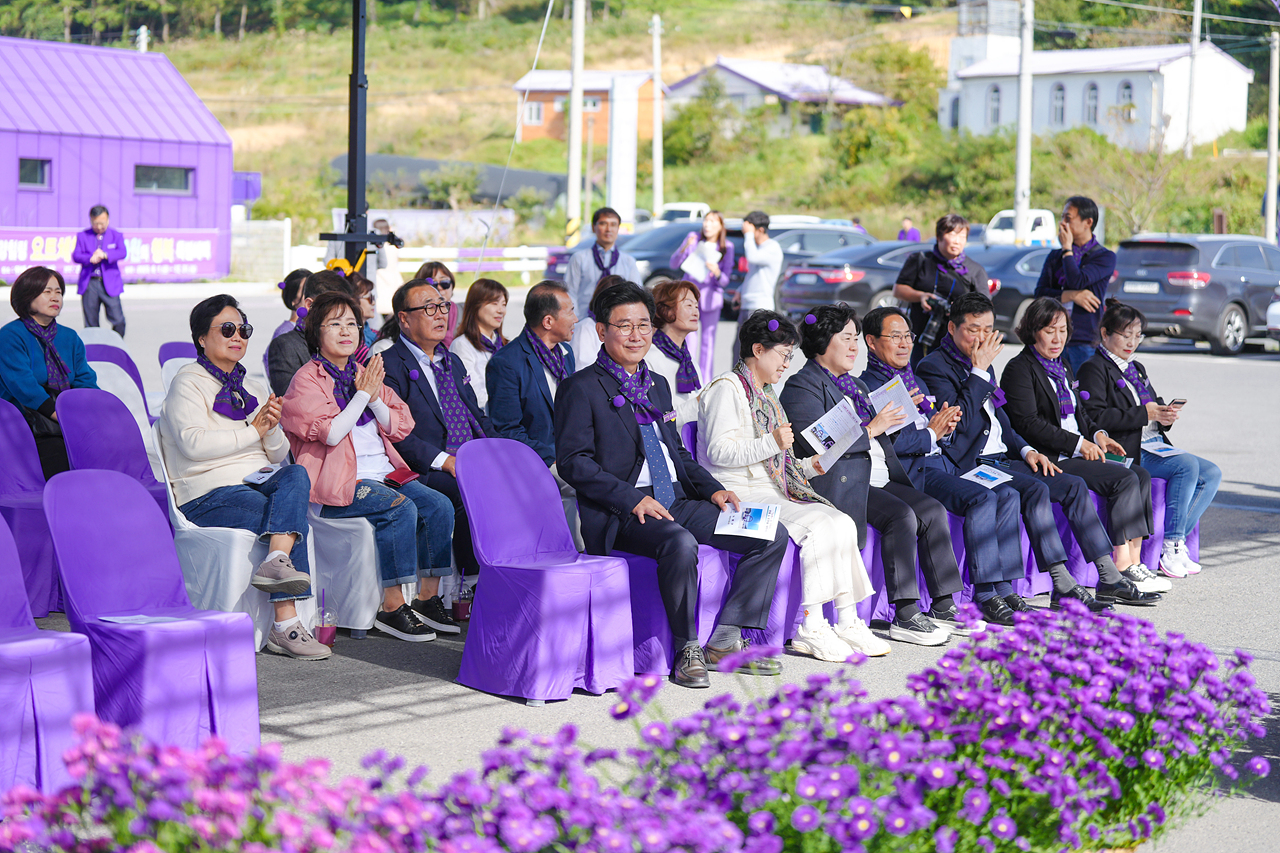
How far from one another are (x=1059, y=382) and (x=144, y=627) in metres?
4.61

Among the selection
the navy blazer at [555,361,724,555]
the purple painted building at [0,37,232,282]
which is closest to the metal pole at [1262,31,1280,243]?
the purple painted building at [0,37,232,282]

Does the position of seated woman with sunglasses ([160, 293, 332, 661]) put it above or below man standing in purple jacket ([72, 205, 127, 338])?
below

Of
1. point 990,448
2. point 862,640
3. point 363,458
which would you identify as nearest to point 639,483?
point 862,640

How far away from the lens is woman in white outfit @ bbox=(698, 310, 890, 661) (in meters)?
5.68

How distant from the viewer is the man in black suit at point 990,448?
6535 millimetres

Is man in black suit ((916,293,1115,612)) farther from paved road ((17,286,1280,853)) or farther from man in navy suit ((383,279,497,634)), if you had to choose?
man in navy suit ((383,279,497,634))

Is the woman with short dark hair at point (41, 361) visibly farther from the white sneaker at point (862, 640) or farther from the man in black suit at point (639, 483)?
the white sneaker at point (862, 640)

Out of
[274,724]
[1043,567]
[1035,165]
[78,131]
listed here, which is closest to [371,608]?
[274,724]

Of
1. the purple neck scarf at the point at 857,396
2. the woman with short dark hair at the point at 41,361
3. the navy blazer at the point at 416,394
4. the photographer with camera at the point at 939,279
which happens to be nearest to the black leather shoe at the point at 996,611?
the purple neck scarf at the point at 857,396

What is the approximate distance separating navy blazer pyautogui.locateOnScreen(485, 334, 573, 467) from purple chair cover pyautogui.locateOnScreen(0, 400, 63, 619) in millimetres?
2028

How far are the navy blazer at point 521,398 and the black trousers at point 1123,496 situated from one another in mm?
2580

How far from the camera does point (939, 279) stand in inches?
330

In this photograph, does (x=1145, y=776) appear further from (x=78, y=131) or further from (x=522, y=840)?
(x=78, y=131)

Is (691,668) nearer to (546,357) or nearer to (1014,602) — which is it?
(1014,602)
